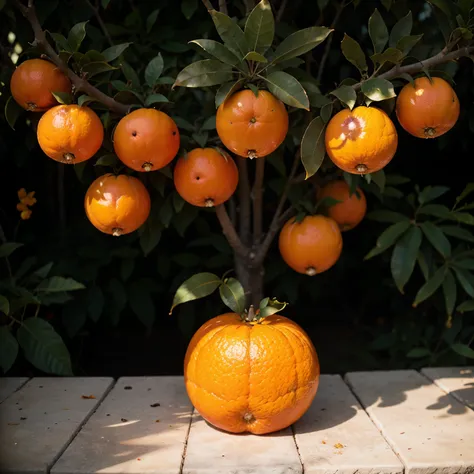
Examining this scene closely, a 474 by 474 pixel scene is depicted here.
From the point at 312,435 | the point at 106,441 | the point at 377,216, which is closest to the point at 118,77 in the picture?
the point at 377,216

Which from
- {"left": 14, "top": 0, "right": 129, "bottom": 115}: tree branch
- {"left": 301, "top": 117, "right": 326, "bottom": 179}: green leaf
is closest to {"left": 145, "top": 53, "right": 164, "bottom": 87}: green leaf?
{"left": 14, "top": 0, "right": 129, "bottom": 115}: tree branch

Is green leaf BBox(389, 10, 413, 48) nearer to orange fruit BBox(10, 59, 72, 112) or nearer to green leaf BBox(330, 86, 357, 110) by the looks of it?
green leaf BBox(330, 86, 357, 110)

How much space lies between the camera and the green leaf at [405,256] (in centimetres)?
210

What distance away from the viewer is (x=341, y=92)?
67.6 inches

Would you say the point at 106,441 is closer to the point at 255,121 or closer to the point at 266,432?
the point at 266,432

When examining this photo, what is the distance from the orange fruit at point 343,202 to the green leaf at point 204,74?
627 mm

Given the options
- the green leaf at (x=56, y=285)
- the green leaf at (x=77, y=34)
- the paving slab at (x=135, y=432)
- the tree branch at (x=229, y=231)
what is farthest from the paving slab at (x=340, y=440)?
the green leaf at (x=77, y=34)

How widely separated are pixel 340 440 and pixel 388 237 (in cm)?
74

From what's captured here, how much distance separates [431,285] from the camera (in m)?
2.18

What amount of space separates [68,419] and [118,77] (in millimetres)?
1140

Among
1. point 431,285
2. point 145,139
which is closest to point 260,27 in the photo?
point 145,139

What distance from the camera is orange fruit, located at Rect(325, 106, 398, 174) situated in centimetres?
165

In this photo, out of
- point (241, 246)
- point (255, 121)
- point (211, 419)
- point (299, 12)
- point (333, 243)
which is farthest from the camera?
point (299, 12)

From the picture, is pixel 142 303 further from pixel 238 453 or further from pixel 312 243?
pixel 238 453
